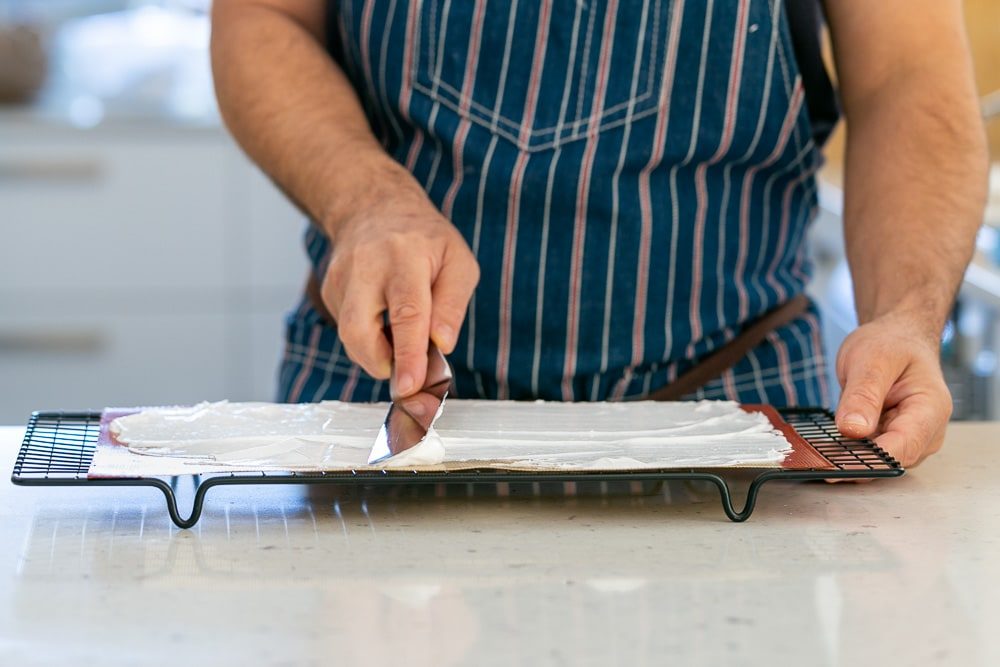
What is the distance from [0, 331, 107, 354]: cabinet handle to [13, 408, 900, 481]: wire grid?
5.58 feet

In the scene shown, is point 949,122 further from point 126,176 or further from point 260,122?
point 126,176

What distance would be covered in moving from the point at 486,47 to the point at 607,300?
0.21 metres

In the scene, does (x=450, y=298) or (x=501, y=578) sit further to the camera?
(x=450, y=298)

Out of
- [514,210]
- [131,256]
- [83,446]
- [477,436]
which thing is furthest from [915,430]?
[131,256]

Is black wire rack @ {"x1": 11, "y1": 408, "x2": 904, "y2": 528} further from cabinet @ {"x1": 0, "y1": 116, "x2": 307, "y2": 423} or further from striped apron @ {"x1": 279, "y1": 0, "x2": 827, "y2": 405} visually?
cabinet @ {"x1": 0, "y1": 116, "x2": 307, "y2": 423}

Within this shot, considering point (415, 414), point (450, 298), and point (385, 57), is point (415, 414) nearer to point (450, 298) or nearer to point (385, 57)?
point (450, 298)

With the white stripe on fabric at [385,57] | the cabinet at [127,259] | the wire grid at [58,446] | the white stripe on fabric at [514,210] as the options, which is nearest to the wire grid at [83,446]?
the wire grid at [58,446]

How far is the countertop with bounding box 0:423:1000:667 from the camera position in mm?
451

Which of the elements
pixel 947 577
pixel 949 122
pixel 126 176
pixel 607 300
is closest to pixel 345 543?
pixel 947 577

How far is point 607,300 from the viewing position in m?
0.92

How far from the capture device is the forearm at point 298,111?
854 millimetres

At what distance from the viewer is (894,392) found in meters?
0.72

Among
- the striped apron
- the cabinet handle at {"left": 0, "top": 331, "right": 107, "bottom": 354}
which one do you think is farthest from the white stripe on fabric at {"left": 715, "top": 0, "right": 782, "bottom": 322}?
the cabinet handle at {"left": 0, "top": 331, "right": 107, "bottom": 354}

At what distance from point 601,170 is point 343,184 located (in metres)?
0.19
